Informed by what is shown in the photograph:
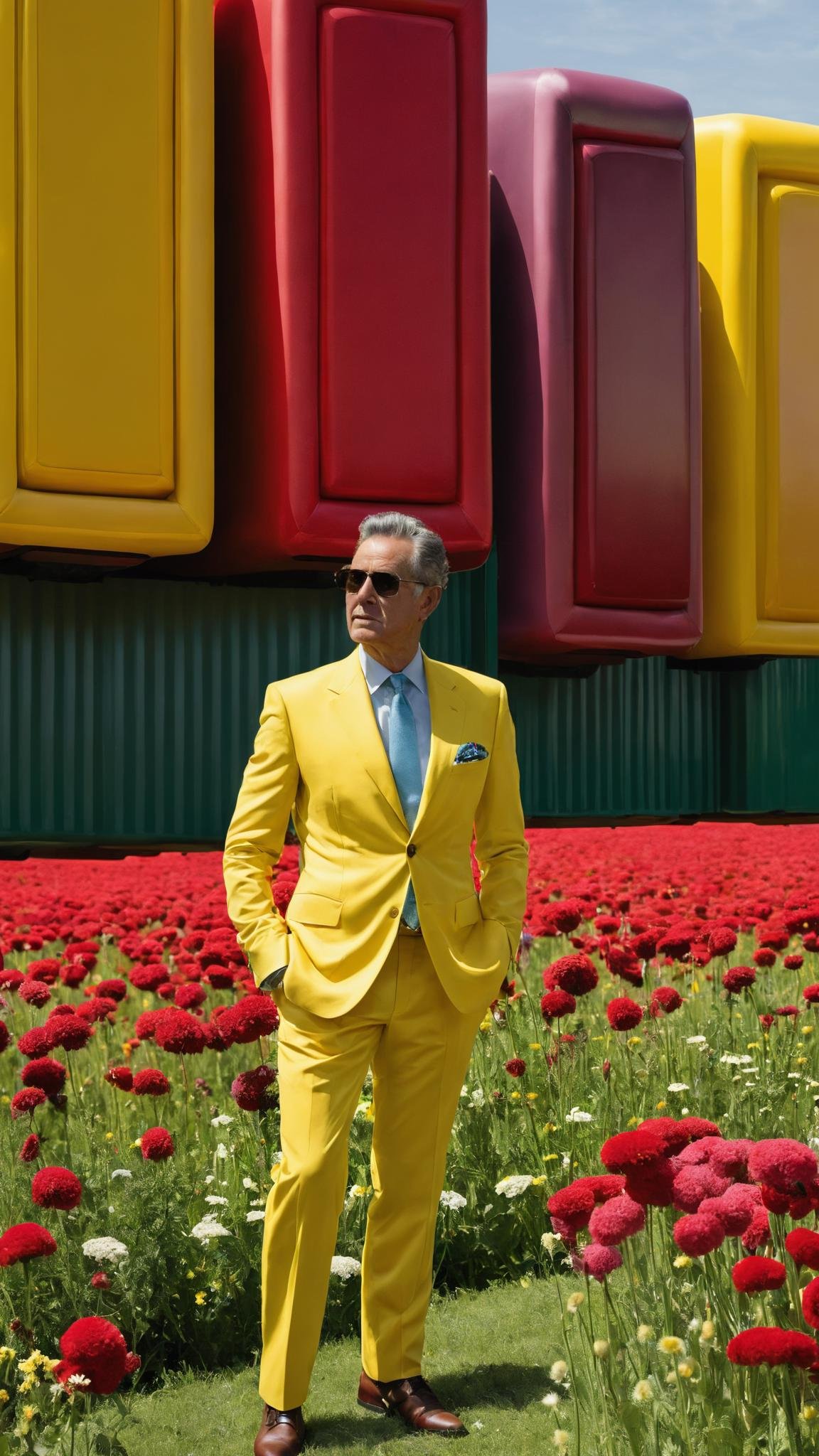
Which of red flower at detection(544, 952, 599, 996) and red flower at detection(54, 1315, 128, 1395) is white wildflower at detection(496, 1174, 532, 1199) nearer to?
red flower at detection(544, 952, 599, 996)

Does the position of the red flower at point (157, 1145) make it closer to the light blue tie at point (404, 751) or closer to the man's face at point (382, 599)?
the light blue tie at point (404, 751)

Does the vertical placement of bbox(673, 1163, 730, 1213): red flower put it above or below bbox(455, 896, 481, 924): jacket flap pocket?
below

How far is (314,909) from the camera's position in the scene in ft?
10.6

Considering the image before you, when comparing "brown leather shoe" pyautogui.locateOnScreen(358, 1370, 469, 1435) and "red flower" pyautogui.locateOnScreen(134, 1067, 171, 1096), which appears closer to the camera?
"brown leather shoe" pyautogui.locateOnScreen(358, 1370, 469, 1435)

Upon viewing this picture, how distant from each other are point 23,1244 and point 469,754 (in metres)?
1.31

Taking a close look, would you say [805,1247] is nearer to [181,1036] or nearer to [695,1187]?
[695,1187]

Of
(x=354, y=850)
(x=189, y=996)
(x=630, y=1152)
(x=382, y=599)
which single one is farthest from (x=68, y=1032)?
(x=630, y=1152)

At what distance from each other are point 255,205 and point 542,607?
180cm

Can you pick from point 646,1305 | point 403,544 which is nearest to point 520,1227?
point 646,1305

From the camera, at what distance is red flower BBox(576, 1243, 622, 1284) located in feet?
8.50

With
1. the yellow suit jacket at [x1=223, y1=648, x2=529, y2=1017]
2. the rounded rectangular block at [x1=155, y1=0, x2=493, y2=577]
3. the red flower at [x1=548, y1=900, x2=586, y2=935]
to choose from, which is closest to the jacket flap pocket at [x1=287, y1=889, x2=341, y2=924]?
the yellow suit jacket at [x1=223, y1=648, x2=529, y2=1017]

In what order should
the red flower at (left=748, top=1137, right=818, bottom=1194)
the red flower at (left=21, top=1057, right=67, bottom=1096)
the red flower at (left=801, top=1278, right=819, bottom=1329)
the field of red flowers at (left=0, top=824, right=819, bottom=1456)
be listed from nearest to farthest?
the red flower at (left=801, top=1278, right=819, bottom=1329)
the red flower at (left=748, top=1137, right=818, bottom=1194)
the field of red flowers at (left=0, top=824, right=819, bottom=1456)
the red flower at (left=21, top=1057, right=67, bottom=1096)

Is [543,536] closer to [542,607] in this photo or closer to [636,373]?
[542,607]

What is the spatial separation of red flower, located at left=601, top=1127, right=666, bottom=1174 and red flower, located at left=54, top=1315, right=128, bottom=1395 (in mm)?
789
